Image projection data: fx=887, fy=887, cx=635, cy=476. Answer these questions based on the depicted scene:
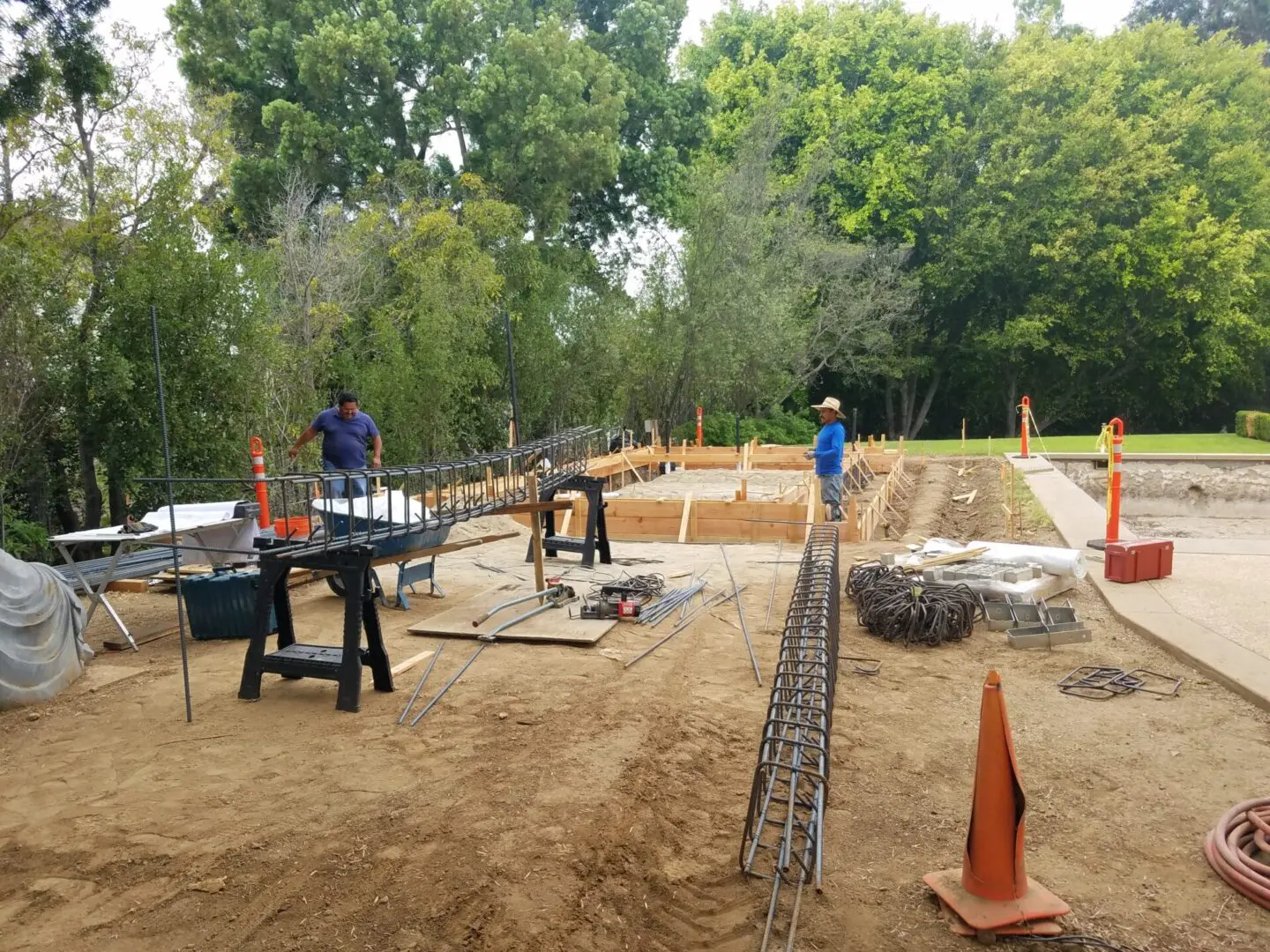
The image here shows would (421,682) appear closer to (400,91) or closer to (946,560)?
(946,560)

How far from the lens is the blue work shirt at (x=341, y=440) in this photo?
7883 mm

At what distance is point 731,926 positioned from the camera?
3025 mm

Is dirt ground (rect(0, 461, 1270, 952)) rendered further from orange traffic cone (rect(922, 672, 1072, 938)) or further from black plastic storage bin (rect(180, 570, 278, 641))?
black plastic storage bin (rect(180, 570, 278, 641))

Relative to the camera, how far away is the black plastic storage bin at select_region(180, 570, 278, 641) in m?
6.50

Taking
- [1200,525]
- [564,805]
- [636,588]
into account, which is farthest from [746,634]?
[1200,525]

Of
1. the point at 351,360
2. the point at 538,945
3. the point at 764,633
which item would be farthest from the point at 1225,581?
the point at 351,360

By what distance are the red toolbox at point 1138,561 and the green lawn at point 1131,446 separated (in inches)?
506

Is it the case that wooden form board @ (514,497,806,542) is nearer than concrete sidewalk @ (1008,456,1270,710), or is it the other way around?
concrete sidewalk @ (1008,456,1270,710)

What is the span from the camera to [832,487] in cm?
1096

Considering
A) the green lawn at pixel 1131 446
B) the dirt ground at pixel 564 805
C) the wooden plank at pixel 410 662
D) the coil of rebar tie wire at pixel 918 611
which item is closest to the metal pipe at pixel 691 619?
the dirt ground at pixel 564 805

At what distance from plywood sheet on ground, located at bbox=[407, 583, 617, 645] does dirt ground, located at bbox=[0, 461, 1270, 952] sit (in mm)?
240

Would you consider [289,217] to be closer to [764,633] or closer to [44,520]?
[44,520]

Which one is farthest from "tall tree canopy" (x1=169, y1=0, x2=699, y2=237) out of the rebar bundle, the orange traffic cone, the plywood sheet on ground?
the orange traffic cone

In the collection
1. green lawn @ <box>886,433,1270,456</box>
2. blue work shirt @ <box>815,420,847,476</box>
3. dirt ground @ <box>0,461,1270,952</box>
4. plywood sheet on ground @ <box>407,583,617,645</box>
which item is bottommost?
dirt ground @ <box>0,461,1270,952</box>
